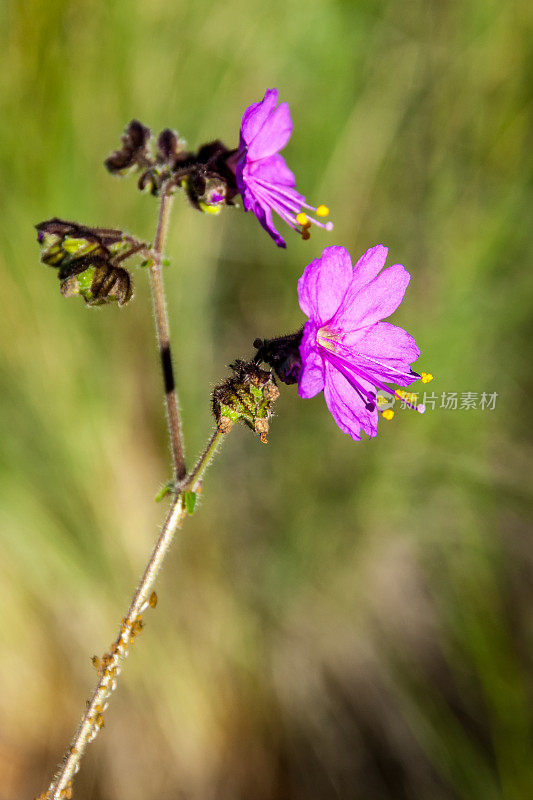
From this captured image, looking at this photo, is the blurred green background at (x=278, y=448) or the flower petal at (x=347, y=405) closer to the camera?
the flower petal at (x=347, y=405)

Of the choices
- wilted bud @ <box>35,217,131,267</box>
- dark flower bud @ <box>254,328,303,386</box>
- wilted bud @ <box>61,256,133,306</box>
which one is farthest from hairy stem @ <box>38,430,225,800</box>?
wilted bud @ <box>35,217,131,267</box>

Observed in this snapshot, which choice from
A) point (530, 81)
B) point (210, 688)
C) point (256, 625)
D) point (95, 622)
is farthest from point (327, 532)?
point (530, 81)

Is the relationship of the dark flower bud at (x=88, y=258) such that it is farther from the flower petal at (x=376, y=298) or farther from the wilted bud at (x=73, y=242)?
the flower petal at (x=376, y=298)

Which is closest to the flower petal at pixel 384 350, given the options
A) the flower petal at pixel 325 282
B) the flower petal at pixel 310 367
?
the flower petal at pixel 325 282

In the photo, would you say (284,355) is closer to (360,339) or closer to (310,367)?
(310,367)

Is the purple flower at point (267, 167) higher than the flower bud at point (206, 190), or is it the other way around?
the purple flower at point (267, 167)

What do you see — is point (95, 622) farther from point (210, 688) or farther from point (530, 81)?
point (530, 81)

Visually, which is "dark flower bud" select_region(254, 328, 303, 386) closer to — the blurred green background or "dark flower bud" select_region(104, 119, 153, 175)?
"dark flower bud" select_region(104, 119, 153, 175)

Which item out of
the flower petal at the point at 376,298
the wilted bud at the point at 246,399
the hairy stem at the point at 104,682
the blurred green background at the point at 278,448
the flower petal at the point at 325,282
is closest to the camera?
the hairy stem at the point at 104,682
